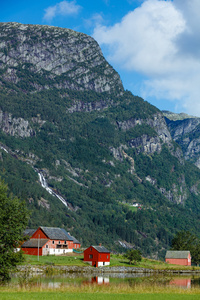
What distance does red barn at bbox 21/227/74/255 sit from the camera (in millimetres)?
123750

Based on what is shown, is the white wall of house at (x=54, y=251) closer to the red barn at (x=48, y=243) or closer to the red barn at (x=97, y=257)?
the red barn at (x=48, y=243)

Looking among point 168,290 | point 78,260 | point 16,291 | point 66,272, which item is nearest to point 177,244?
point 78,260

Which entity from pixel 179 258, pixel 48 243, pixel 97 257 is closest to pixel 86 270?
pixel 97 257

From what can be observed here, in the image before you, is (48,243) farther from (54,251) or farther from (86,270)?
(86,270)

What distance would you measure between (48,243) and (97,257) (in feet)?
64.1

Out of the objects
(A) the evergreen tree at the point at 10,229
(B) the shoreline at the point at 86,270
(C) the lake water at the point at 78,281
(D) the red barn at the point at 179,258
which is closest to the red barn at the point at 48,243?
(B) the shoreline at the point at 86,270

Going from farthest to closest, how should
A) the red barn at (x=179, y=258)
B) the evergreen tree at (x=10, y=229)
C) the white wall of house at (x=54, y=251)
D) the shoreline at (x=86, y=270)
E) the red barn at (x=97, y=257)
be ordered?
the red barn at (x=179, y=258), the white wall of house at (x=54, y=251), the red barn at (x=97, y=257), the shoreline at (x=86, y=270), the evergreen tree at (x=10, y=229)

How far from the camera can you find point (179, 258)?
151 m

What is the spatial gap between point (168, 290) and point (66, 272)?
43973 mm

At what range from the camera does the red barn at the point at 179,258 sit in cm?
14960

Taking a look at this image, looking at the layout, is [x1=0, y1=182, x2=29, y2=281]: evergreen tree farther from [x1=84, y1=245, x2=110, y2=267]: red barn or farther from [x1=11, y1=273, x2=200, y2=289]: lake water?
[x1=84, y1=245, x2=110, y2=267]: red barn

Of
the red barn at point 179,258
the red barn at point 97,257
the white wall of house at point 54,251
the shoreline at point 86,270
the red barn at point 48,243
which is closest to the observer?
the shoreline at point 86,270

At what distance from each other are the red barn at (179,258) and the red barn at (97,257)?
41.8 meters

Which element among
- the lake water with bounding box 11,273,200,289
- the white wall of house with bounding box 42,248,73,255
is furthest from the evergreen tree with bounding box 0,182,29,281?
the white wall of house with bounding box 42,248,73,255
